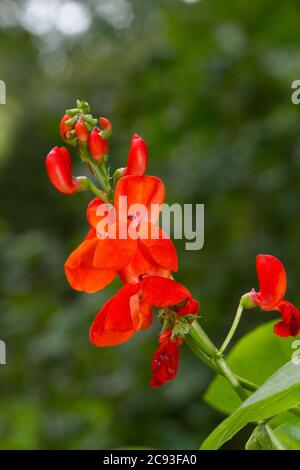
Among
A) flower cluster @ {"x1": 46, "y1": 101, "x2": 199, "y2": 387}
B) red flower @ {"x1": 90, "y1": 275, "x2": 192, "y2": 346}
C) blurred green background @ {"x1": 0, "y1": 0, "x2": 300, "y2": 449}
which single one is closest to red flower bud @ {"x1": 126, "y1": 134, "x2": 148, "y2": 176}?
flower cluster @ {"x1": 46, "y1": 101, "x2": 199, "y2": 387}

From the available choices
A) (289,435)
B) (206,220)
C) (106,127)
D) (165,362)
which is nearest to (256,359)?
(289,435)

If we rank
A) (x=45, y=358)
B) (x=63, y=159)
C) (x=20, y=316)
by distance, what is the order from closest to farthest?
(x=63, y=159), (x=45, y=358), (x=20, y=316)

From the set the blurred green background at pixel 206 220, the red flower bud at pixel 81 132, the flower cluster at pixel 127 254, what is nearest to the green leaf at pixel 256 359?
the flower cluster at pixel 127 254

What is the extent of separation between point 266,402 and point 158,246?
17 centimetres

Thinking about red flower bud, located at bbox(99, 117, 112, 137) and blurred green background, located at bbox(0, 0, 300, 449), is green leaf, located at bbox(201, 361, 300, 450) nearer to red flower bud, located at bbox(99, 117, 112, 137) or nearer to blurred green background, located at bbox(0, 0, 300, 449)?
red flower bud, located at bbox(99, 117, 112, 137)

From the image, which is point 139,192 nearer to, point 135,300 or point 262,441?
point 135,300

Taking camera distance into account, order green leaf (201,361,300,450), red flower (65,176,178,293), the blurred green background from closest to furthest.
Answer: green leaf (201,361,300,450)
red flower (65,176,178,293)
the blurred green background

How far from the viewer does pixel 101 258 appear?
0.71 metres

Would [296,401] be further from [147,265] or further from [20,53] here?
[20,53]

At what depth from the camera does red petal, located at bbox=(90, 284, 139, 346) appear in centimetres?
72

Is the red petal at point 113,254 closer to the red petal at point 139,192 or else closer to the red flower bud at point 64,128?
the red petal at point 139,192

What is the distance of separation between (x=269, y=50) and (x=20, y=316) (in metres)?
1.47

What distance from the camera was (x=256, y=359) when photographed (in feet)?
3.27

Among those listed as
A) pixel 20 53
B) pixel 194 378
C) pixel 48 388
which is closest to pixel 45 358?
pixel 48 388
